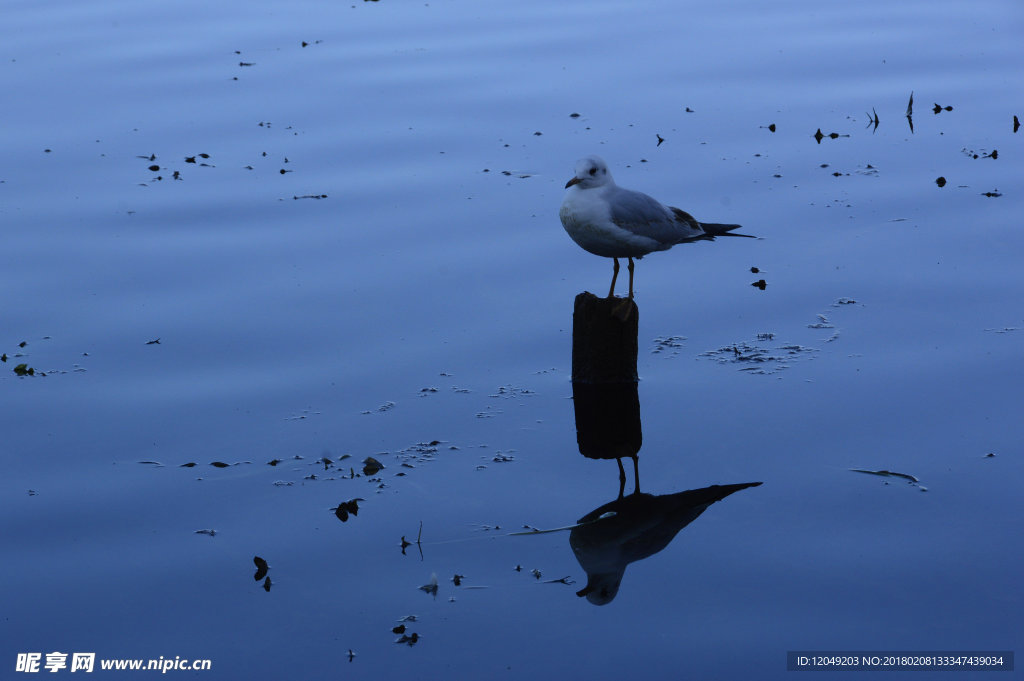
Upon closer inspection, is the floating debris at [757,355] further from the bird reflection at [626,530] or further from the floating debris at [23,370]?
the floating debris at [23,370]

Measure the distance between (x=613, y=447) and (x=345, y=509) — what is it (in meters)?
1.95

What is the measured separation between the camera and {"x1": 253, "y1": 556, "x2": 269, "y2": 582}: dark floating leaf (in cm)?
682

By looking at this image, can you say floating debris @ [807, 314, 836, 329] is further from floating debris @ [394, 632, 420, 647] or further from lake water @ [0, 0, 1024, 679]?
floating debris @ [394, 632, 420, 647]

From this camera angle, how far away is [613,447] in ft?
27.7

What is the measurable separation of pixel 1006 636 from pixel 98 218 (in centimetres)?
944

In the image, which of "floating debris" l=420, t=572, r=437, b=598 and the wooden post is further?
the wooden post

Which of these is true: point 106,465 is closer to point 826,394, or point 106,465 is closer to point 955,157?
point 826,394

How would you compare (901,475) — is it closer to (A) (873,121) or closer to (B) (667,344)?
(B) (667,344)

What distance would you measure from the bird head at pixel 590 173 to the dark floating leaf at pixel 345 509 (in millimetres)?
2719

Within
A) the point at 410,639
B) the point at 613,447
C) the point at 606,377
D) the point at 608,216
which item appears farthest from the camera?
the point at 606,377

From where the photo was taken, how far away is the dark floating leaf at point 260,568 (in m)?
6.82

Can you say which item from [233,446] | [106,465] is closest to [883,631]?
[233,446]

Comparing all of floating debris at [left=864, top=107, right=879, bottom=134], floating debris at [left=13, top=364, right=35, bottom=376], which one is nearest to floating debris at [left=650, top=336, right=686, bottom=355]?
floating debris at [left=13, top=364, right=35, bottom=376]

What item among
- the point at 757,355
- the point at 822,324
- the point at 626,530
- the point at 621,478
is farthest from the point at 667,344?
the point at 626,530
